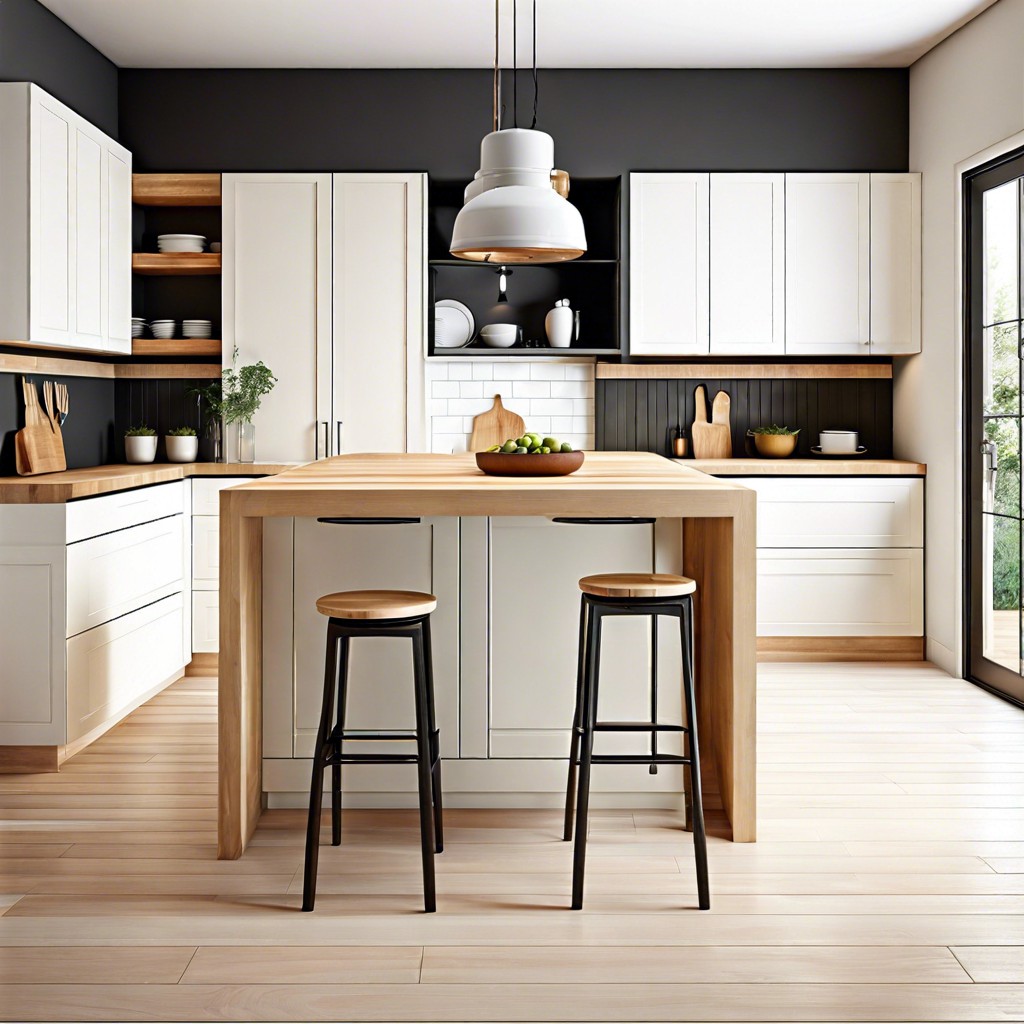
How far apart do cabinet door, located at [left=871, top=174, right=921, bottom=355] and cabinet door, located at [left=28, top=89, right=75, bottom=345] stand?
4.03 m

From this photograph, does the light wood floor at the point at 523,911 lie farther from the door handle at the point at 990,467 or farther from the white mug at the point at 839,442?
the white mug at the point at 839,442

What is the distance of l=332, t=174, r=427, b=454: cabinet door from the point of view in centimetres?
589

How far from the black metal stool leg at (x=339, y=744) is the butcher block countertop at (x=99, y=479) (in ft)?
4.35

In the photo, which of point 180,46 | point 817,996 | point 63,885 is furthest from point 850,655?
point 180,46

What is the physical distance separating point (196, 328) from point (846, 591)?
3.76 m

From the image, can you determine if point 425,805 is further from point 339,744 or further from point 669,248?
point 669,248

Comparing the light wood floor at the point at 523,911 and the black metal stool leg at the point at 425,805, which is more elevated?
the black metal stool leg at the point at 425,805

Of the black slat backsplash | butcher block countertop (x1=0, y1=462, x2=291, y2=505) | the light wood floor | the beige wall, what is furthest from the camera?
the black slat backsplash

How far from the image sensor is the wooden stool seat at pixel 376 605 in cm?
285

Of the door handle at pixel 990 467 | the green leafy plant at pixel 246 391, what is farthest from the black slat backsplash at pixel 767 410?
the green leafy plant at pixel 246 391

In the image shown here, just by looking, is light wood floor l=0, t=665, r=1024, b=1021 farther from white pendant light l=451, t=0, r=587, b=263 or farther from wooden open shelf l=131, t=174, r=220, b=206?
wooden open shelf l=131, t=174, r=220, b=206

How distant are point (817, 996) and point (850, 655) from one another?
3.76 m

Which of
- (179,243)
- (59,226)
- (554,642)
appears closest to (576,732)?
(554,642)

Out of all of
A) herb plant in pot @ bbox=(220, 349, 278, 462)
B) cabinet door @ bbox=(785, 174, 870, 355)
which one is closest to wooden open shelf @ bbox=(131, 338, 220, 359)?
herb plant in pot @ bbox=(220, 349, 278, 462)
